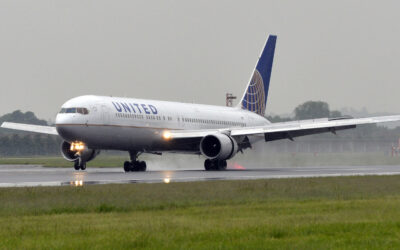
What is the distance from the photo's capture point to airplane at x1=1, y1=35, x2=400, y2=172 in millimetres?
41031

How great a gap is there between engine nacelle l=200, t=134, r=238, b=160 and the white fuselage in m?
2.63

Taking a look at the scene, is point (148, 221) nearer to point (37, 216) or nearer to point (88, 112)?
point (37, 216)

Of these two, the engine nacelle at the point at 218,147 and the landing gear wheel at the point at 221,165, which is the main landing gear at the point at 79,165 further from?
the landing gear wheel at the point at 221,165

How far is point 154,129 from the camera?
148ft

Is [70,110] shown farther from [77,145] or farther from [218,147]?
[218,147]

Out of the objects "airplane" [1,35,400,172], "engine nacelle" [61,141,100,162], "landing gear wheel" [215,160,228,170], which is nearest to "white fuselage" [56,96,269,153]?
"airplane" [1,35,400,172]

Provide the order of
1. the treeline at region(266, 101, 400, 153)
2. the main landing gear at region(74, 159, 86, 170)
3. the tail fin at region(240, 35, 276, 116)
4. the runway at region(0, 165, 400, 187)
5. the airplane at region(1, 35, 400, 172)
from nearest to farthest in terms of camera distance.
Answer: the runway at region(0, 165, 400, 187) → the airplane at region(1, 35, 400, 172) → the main landing gear at region(74, 159, 86, 170) → the tail fin at region(240, 35, 276, 116) → the treeline at region(266, 101, 400, 153)

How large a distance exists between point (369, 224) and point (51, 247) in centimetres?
637

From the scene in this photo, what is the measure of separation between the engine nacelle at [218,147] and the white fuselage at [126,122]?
2.63 metres

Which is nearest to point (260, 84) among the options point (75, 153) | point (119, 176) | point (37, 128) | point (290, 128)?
point (290, 128)

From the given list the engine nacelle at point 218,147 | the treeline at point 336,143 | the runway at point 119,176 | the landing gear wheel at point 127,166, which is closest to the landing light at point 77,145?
the runway at point 119,176

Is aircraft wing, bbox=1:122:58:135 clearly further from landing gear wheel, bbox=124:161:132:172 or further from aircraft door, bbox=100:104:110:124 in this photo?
aircraft door, bbox=100:104:110:124

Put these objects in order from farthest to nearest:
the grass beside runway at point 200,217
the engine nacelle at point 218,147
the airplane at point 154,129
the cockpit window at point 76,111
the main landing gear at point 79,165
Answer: the engine nacelle at point 218,147
the main landing gear at point 79,165
the airplane at point 154,129
the cockpit window at point 76,111
the grass beside runway at point 200,217

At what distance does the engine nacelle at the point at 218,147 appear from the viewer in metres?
44.2
